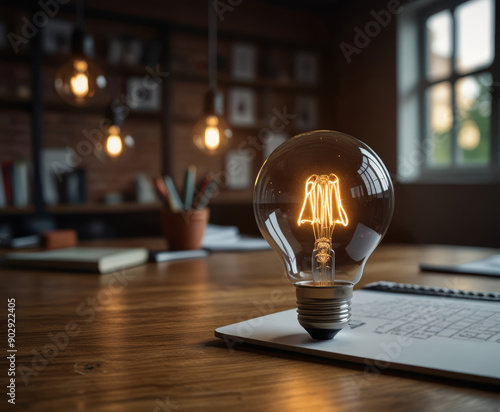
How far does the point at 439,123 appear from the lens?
4.08m

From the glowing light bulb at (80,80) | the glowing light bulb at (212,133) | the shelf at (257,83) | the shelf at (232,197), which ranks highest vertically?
the shelf at (257,83)

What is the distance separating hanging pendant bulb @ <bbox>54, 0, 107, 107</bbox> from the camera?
2061 millimetres

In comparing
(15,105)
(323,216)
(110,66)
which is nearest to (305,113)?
(110,66)

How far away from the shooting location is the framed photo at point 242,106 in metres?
4.54

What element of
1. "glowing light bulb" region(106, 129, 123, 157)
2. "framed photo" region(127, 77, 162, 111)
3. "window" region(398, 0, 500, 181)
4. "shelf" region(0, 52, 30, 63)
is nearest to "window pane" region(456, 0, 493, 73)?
"window" region(398, 0, 500, 181)

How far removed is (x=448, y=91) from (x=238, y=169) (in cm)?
179

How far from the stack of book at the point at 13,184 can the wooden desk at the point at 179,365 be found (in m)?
2.63

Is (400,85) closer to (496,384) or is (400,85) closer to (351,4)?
(351,4)

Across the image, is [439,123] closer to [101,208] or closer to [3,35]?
[101,208]

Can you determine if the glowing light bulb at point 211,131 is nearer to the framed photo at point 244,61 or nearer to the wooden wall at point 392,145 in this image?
the wooden wall at point 392,145

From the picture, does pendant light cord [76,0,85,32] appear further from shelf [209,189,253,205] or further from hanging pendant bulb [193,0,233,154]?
hanging pendant bulb [193,0,233,154]

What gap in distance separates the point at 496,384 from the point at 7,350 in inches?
20.4

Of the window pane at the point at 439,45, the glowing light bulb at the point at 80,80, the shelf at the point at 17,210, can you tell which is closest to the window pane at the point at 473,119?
the window pane at the point at 439,45

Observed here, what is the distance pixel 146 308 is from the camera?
0.85 meters
